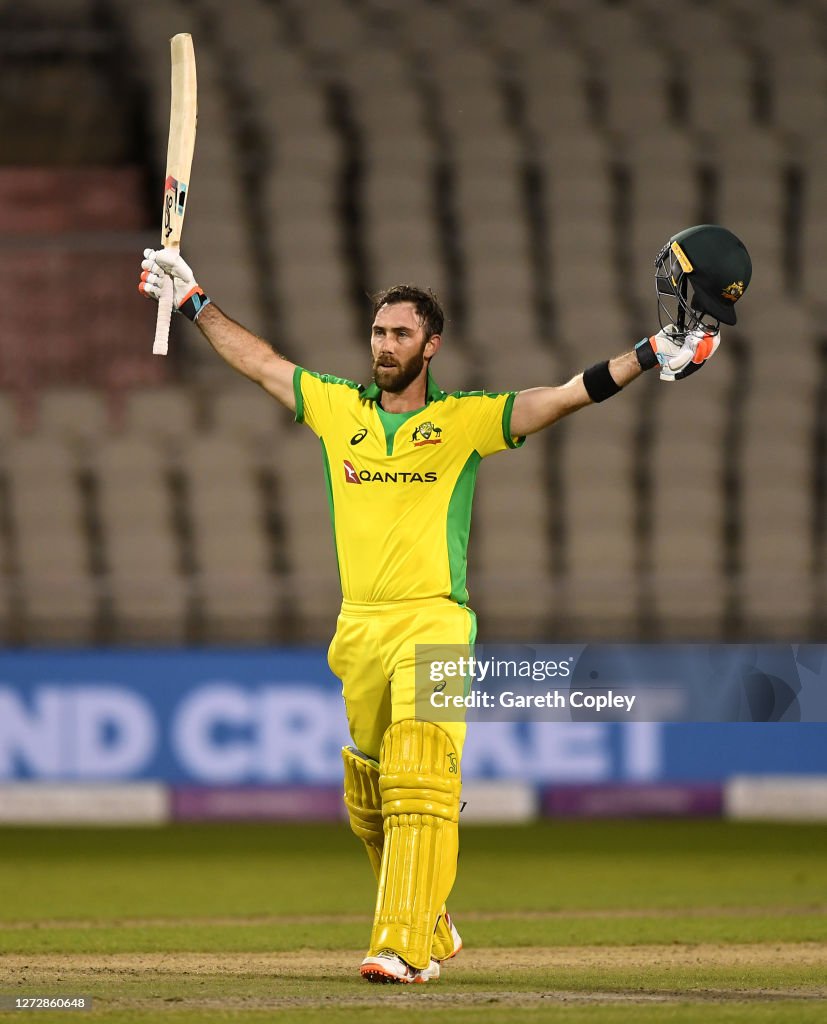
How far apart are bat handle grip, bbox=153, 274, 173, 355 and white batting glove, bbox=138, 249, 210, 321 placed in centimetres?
1

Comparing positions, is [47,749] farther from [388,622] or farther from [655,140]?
[655,140]

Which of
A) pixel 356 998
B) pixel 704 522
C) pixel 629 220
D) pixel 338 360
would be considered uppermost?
pixel 629 220

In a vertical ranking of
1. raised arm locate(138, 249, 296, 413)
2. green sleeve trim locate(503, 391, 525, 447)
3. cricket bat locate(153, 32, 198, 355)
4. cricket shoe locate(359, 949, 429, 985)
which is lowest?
cricket shoe locate(359, 949, 429, 985)

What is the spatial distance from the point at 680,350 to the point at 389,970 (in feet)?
6.80

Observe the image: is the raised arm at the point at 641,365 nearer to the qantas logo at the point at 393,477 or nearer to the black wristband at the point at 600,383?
the black wristband at the point at 600,383

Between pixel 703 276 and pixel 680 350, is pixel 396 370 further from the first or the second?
pixel 703 276

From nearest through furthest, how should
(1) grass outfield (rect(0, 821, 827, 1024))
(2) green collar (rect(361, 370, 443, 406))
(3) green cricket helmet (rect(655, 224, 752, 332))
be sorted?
(1) grass outfield (rect(0, 821, 827, 1024))
(3) green cricket helmet (rect(655, 224, 752, 332))
(2) green collar (rect(361, 370, 443, 406))

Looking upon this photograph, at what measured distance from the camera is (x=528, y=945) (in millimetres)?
7059

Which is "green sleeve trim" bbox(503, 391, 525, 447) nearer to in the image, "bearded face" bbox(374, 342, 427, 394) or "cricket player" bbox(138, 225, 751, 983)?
"cricket player" bbox(138, 225, 751, 983)

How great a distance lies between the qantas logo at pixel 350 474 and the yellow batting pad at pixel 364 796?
86 cm

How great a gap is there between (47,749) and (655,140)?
7.79 m

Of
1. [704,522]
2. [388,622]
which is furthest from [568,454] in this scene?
[388,622]

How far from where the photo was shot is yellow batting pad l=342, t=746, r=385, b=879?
584cm

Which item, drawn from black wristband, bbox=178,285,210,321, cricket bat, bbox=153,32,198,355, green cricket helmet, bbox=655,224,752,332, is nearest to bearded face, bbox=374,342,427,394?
black wristband, bbox=178,285,210,321
